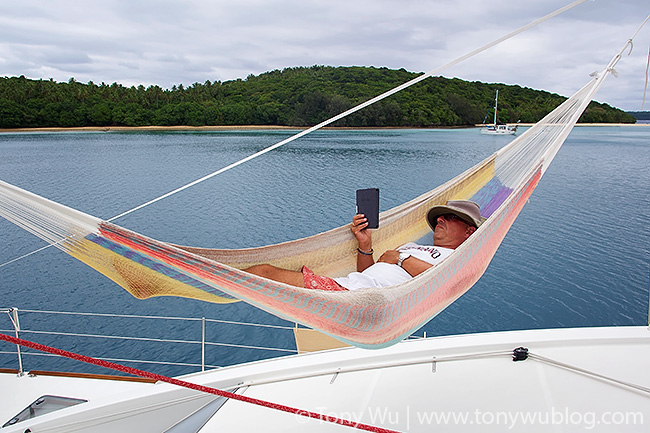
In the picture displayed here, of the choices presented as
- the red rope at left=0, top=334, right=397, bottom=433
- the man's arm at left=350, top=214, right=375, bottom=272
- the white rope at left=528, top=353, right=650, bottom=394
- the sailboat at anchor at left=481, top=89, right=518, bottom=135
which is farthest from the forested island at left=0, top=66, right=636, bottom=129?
the red rope at left=0, top=334, right=397, bottom=433

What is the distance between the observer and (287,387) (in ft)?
5.99

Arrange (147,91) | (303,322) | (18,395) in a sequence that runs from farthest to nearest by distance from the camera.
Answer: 1. (147,91)
2. (18,395)
3. (303,322)

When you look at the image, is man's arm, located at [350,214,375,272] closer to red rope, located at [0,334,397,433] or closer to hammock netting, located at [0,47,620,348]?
hammock netting, located at [0,47,620,348]

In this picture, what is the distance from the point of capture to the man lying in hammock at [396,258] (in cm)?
170

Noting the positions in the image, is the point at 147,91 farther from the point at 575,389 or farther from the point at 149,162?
the point at 575,389

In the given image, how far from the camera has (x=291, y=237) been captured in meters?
7.15

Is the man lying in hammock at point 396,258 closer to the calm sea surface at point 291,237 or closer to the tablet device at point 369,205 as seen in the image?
the tablet device at point 369,205

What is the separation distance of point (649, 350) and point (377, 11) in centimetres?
2254

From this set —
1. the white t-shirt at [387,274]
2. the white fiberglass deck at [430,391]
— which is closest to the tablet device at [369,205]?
the white t-shirt at [387,274]

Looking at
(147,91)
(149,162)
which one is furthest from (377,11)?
(147,91)

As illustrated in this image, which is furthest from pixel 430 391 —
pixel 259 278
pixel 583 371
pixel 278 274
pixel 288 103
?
pixel 288 103

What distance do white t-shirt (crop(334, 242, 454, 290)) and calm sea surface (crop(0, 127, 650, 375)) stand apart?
2.82 m

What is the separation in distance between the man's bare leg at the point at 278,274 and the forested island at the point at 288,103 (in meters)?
28.2

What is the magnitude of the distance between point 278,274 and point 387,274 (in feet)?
1.49
